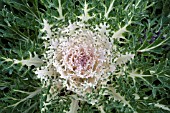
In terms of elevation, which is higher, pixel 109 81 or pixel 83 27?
pixel 83 27

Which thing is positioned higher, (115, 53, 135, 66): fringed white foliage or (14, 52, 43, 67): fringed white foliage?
(14, 52, 43, 67): fringed white foliage

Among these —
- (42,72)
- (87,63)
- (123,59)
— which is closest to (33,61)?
(42,72)

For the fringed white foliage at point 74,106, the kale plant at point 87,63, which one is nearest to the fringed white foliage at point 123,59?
the kale plant at point 87,63

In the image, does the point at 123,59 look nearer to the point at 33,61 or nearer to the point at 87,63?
the point at 87,63

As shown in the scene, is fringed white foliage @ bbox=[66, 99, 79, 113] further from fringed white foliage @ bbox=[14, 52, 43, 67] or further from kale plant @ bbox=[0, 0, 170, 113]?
fringed white foliage @ bbox=[14, 52, 43, 67]

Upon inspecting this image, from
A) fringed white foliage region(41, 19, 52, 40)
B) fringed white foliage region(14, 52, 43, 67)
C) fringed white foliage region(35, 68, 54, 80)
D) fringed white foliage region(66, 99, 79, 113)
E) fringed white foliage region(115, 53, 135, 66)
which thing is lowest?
fringed white foliage region(66, 99, 79, 113)

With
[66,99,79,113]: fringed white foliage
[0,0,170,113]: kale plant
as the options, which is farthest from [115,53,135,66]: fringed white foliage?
[66,99,79,113]: fringed white foliage

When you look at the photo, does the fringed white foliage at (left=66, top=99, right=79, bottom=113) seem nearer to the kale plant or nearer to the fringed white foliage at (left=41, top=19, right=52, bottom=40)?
the kale plant

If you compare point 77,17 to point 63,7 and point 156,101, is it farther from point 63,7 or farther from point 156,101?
point 156,101

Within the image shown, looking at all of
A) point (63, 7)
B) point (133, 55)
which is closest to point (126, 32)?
point (133, 55)
